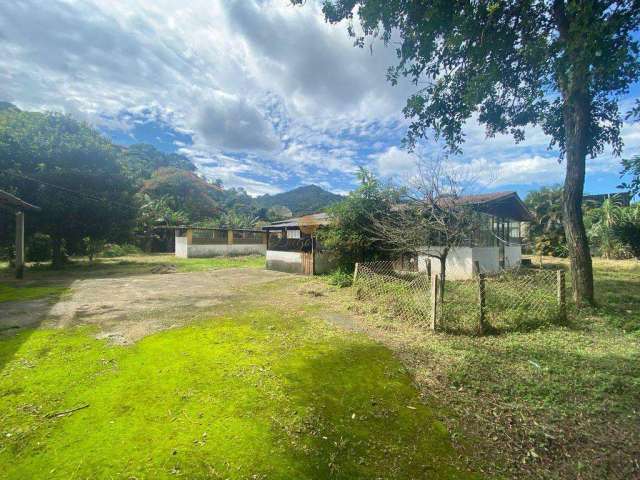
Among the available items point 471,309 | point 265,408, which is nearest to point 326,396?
point 265,408

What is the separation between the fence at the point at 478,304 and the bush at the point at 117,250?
2404 centimetres

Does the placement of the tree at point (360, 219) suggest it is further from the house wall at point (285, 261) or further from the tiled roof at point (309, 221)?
the house wall at point (285, 261)

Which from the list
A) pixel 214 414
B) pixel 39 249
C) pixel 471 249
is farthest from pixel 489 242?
pixel 39 249

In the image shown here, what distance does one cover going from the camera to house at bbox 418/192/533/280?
11.2 meters

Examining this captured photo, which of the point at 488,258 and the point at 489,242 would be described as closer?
the point at 488,258

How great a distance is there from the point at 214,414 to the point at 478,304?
4.33 meters

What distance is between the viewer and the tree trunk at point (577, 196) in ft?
20.3

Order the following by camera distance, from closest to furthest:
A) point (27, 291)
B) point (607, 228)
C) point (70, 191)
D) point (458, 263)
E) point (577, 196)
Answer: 1. point (577, 196)
2. point (27, 291)
3. point (458, 263)
4. point (70, 191)
5. point (607, 228)

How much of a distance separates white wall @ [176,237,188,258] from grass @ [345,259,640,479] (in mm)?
20955

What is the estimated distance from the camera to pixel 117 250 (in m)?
24.9

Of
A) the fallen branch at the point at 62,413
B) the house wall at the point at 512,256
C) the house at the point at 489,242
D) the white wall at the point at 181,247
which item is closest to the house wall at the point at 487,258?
the house at the point at 489,242

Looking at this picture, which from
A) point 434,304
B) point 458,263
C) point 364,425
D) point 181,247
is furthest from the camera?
point 181,247

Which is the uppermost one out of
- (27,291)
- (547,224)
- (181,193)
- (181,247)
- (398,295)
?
(181,193)

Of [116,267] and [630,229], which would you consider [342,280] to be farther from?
[630,229]
